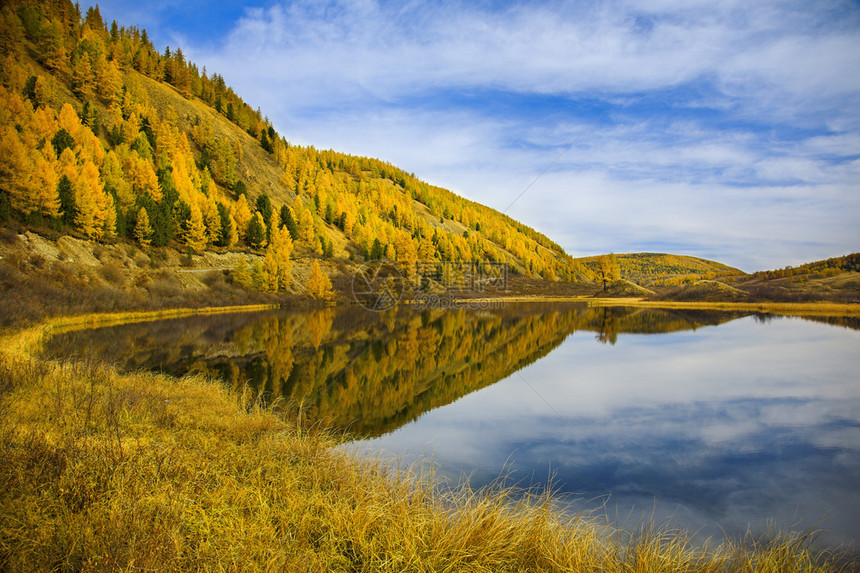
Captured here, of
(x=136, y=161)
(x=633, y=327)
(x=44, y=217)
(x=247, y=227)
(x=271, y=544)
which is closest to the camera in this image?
(x=271, y=544)

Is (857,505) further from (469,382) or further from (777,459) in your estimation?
(469,382)

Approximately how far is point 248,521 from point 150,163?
2608 inches

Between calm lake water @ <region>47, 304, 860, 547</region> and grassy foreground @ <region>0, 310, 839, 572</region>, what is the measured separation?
1.60m

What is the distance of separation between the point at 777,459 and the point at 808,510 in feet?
7.55

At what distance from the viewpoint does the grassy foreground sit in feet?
11.3

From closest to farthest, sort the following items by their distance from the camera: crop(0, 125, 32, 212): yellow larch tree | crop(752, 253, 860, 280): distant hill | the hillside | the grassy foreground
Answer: the grassy foreground, crop(0, 125, 32, 212): yellow larch tree, the hillside, crop(752, 253, 860, 280): distant hill

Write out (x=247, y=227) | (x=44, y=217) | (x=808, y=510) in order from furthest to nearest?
(x=247, y=227) → (x=44, y=217) → (x=808, y=510)

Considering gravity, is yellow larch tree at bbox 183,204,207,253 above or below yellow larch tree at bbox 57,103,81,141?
below

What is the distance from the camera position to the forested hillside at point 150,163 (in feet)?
137

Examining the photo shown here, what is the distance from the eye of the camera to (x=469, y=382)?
622 inches

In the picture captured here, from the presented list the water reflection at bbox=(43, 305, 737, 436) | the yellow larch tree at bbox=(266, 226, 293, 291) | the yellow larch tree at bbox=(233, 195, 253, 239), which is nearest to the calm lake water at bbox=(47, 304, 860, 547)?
the water reflection at bbox=(43, 305, 737, 436)

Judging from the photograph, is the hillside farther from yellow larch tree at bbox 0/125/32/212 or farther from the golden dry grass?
yellow larch tree at bbox 0/125/32/212

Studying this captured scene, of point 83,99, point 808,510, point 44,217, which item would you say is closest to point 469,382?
point 808,510

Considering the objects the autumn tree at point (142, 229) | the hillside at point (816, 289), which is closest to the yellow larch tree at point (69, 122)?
the autumn tree at point (142, 229)
